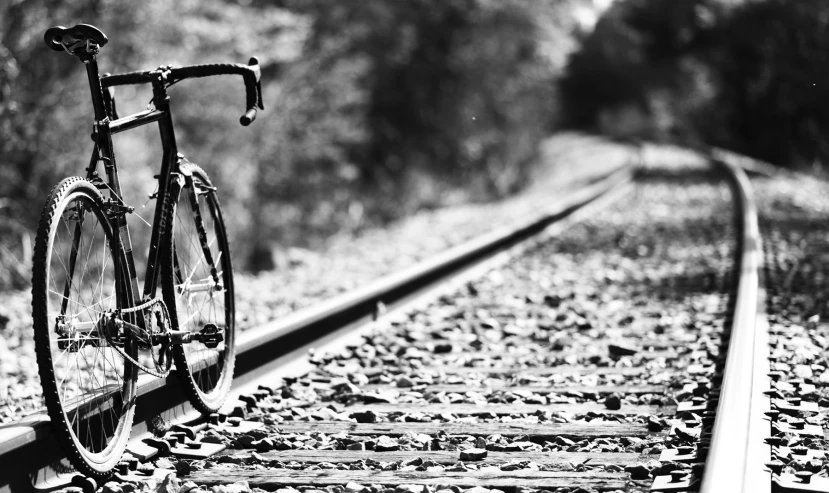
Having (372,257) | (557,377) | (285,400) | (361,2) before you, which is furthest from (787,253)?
(361,2)

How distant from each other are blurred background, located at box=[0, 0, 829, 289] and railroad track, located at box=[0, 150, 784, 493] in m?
4.54

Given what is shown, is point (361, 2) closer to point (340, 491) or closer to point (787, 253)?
point (787, 253)

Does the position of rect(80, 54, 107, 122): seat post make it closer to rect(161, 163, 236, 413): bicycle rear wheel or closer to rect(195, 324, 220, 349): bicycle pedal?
rect(161, 163, 236, 413): bicycle rear wheel

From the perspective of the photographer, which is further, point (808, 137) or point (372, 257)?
point (808, 137)

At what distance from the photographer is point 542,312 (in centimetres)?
645

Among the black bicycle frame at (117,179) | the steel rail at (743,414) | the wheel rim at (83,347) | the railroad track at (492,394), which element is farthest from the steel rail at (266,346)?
the steel rail at (743,414)

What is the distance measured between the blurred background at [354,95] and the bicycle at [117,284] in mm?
5551

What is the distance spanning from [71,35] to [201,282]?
1.19 m

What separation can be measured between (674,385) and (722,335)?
1.17 metres

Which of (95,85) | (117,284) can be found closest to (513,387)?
(117,284)

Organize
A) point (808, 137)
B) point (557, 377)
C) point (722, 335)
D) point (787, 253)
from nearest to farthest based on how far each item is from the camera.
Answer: point (557, 377)
point (722, 335)
point (787, 253)
point (808, 137)

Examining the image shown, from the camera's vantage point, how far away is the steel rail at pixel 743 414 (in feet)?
9.06

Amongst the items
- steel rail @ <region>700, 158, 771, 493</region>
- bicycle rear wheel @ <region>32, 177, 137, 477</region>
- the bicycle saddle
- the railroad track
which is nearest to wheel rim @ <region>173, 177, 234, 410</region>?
the railroad track

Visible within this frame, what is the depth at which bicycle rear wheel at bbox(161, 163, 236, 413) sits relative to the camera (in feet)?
12.0
